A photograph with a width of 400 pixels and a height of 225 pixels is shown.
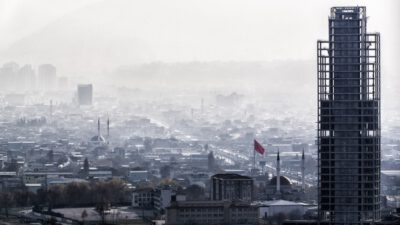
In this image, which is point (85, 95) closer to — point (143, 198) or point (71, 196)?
point (71, 196)

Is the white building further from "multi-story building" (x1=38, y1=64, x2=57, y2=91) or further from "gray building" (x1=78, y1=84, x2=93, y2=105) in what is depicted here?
"gray building" (x1=78, y1=84, x2=93, y2=105)

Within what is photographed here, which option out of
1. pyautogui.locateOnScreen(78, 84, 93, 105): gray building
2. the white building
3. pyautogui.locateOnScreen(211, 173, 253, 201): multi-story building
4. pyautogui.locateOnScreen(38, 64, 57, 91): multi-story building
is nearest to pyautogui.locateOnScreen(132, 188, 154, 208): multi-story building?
pyautogui.locateOnScreen(211, 173, 253, 201): multi-story building

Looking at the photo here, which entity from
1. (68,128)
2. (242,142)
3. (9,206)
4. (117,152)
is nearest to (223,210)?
(9,206)

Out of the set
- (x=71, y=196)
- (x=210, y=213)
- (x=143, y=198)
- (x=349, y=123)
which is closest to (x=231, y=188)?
(x=143, y=198)

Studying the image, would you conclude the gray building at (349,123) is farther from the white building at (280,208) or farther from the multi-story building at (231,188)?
the multi-story building at (231,188)

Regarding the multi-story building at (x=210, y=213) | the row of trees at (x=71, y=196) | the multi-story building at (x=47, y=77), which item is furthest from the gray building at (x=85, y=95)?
the multi-story building at (x=210, y=213)
